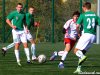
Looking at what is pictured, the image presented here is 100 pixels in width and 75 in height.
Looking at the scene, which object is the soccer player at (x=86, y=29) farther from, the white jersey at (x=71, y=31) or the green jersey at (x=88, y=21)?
the white jersey at (x=71, y=31)

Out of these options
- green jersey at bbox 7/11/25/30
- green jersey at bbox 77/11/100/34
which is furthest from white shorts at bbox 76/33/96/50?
green jersey at bbox 7/11/25/30

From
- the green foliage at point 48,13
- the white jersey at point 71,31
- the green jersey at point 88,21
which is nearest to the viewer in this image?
the green jersey at point 88,21

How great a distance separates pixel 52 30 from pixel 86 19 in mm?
21678

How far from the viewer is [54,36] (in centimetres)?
3500

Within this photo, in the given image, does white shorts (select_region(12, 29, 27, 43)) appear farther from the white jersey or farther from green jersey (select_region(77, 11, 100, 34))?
green jersey (select_region(77, 11, 100, 34))

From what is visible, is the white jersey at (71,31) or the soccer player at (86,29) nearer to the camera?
the soccer player at (86,29)

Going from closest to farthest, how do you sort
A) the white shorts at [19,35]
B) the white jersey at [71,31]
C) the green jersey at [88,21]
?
the green jersey at [88,21] < the white jersey at [71,31] < the white shorts at [19,35]

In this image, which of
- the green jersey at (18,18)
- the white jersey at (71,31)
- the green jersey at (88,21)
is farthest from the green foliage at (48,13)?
the green jersey at (88,21)

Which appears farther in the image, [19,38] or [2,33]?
[2,33]

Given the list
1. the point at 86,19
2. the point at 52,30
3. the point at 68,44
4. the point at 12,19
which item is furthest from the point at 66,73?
the point at 52,30

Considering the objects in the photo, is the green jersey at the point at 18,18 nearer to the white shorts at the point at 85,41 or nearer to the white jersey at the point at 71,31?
the white jersey at the point at 71,31

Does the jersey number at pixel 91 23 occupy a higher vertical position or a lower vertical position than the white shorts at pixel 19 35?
higher

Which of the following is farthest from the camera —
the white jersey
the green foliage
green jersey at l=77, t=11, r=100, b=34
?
the green foliage

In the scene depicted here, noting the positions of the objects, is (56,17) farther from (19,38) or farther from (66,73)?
(66,73)
